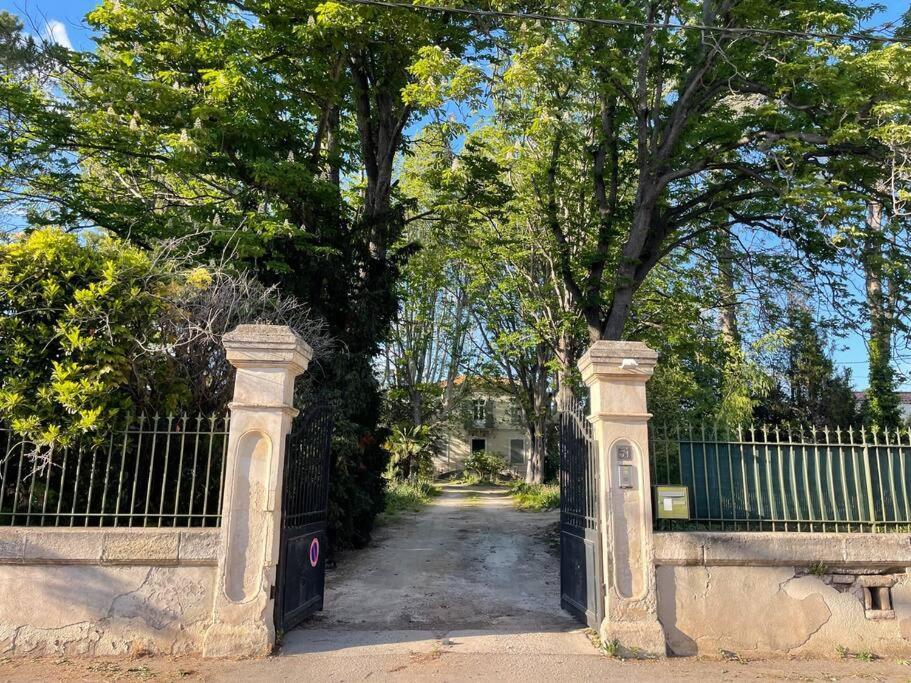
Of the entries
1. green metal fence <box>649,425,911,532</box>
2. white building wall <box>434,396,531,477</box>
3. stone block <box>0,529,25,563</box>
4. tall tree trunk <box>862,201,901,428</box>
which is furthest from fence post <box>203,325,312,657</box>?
white building wall <box>434,396,531,477</box>

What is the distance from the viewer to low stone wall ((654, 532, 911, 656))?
6238 millimetres

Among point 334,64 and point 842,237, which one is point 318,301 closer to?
point 334,64

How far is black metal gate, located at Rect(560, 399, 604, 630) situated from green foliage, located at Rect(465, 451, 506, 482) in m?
28.9

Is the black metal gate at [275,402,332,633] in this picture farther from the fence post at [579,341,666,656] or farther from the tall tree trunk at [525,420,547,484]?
the tall tree trunk at [525,420,547,484]

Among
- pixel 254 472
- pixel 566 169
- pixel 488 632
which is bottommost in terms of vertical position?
pixel 488 632

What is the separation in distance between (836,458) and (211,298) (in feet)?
24.4

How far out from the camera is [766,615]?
6.30 metres

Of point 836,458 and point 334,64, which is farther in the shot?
point 334,64

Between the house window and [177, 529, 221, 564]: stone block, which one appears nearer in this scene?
[177, 529, 221, 564]: stone block

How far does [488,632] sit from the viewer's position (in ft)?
22.1

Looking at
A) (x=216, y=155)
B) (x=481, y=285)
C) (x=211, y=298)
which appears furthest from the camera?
(x=481, y=285)

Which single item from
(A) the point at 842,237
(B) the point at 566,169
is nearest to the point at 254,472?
(A) the point at 842,237

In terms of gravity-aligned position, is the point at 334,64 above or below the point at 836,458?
above

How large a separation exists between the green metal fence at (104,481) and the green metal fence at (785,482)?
475 centimetres
